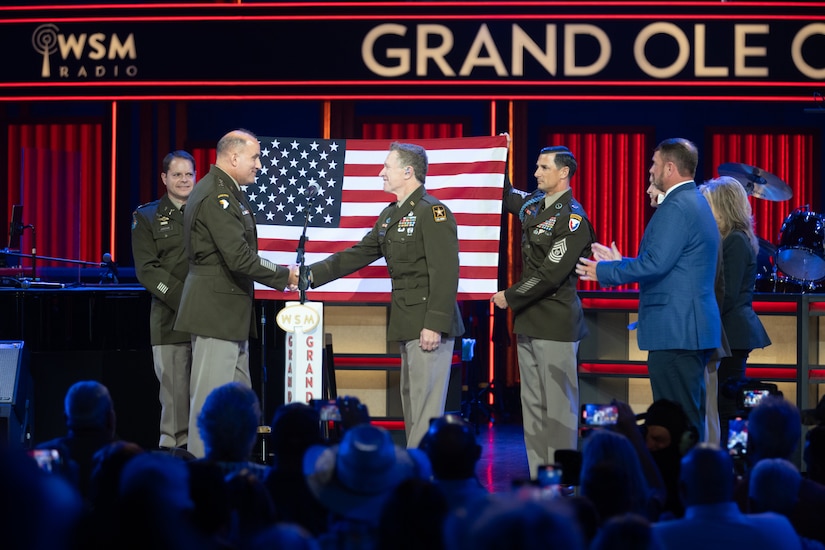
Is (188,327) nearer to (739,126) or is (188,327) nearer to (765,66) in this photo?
(765,66)

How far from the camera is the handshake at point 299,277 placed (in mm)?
6293

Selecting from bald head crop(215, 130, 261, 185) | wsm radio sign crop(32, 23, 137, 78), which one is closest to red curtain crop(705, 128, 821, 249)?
wsm radio sign crop(32, 23, 137, 78)

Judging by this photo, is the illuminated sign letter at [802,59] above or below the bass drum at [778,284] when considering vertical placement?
above

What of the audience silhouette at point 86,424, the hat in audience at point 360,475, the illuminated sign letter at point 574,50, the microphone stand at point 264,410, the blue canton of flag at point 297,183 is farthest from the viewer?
the illuminated sign letter at point 574,50

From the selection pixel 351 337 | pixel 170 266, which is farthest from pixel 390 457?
pixel 351 337

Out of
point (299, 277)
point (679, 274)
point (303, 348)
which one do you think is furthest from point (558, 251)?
point (303, 348)

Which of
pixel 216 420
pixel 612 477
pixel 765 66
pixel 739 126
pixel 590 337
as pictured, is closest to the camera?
pixel 612 477

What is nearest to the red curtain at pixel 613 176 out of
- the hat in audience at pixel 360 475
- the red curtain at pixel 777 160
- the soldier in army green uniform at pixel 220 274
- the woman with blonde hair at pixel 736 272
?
the red curtain at pixel 777 160

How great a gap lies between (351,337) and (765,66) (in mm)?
3888

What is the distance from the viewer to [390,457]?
3.35m

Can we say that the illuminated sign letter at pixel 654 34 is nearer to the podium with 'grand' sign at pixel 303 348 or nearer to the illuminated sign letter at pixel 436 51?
the illuminated sign letter at pixel 436 51

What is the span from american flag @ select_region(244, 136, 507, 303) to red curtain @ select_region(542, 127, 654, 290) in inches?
168

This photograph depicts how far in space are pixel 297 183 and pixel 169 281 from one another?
3.50 feet

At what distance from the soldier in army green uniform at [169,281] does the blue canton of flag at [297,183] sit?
1.70 feet
